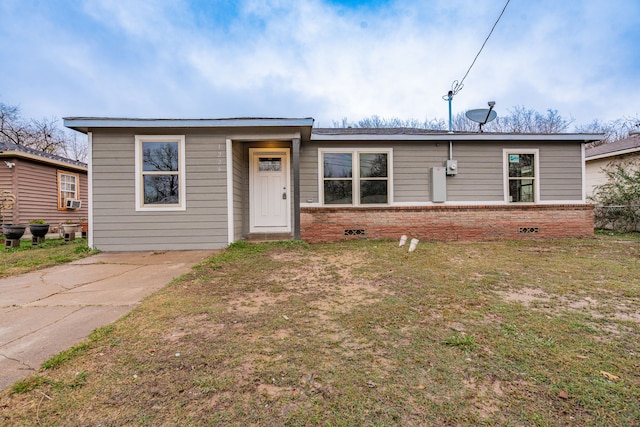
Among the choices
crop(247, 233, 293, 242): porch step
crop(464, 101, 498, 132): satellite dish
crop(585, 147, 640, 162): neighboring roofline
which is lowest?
crop(247, 233, 293, 242): porch step

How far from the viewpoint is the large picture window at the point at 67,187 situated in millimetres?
10859

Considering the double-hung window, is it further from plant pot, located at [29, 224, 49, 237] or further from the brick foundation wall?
plant pot, located at [29, 224, 49, 237]

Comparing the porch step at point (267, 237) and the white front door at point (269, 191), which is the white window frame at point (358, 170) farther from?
the porch step at point (267, 237)

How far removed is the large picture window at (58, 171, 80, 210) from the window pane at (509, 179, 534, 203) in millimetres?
15263

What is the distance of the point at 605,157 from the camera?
33.6 feet

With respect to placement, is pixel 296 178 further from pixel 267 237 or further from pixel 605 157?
pixel 605 157

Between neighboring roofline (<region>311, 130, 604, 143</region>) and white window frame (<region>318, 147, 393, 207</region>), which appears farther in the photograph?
white window frame (<region>318, 147, 393, 207</region>)

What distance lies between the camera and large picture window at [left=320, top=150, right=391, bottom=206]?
24.3 ft

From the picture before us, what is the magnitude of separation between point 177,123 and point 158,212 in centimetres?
189

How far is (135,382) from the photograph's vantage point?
152cm

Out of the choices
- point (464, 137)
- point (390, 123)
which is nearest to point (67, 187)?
point (464, 137)

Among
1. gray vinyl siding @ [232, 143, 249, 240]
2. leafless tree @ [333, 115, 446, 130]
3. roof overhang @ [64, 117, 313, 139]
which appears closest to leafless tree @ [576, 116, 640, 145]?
leafless tree @ [333, 115, 446, 130]

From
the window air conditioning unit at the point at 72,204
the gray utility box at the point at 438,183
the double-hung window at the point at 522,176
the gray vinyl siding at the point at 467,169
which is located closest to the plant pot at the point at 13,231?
the window air conditioning unit at the point at 72,204

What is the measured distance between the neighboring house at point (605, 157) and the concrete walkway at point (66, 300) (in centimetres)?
1346
